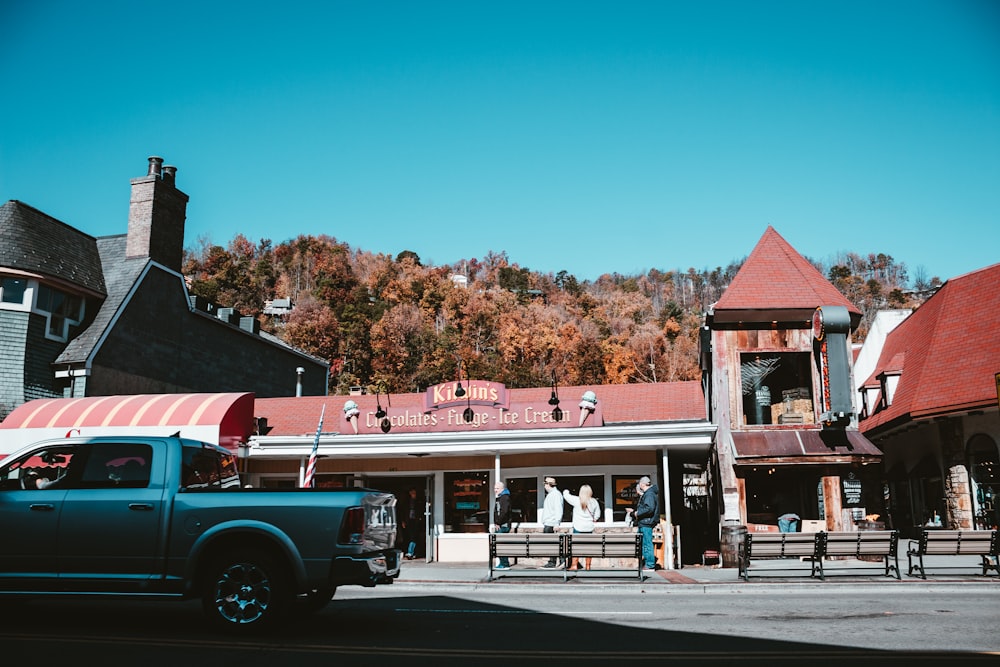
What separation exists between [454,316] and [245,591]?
211 feet

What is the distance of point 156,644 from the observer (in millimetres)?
7871

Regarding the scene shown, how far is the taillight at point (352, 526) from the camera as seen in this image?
8.39m

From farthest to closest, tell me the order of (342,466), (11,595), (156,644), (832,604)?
(342,466), (832,604), (11,595), (156,644)

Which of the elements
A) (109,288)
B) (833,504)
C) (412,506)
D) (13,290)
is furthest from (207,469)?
(109,288)

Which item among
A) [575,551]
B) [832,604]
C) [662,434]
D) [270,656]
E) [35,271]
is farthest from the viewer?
[35,271]

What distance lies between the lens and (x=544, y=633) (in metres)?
8.84

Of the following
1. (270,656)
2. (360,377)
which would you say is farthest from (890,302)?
(270,656)

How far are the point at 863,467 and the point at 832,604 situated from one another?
34.1 feet

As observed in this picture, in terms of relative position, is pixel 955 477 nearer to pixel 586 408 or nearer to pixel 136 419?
pixel 586 408

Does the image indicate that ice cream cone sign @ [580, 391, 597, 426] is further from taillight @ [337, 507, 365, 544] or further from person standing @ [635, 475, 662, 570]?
taillight @ [337, 507, 365, 544]

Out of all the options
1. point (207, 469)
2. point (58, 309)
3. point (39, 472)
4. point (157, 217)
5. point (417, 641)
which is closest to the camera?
point (417, 641)

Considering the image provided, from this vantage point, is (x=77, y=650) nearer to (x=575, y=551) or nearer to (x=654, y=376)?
(x=575, y=551)

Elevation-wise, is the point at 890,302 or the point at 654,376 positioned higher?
the point at 890,302

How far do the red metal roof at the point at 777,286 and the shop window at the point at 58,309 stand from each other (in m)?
19.1
